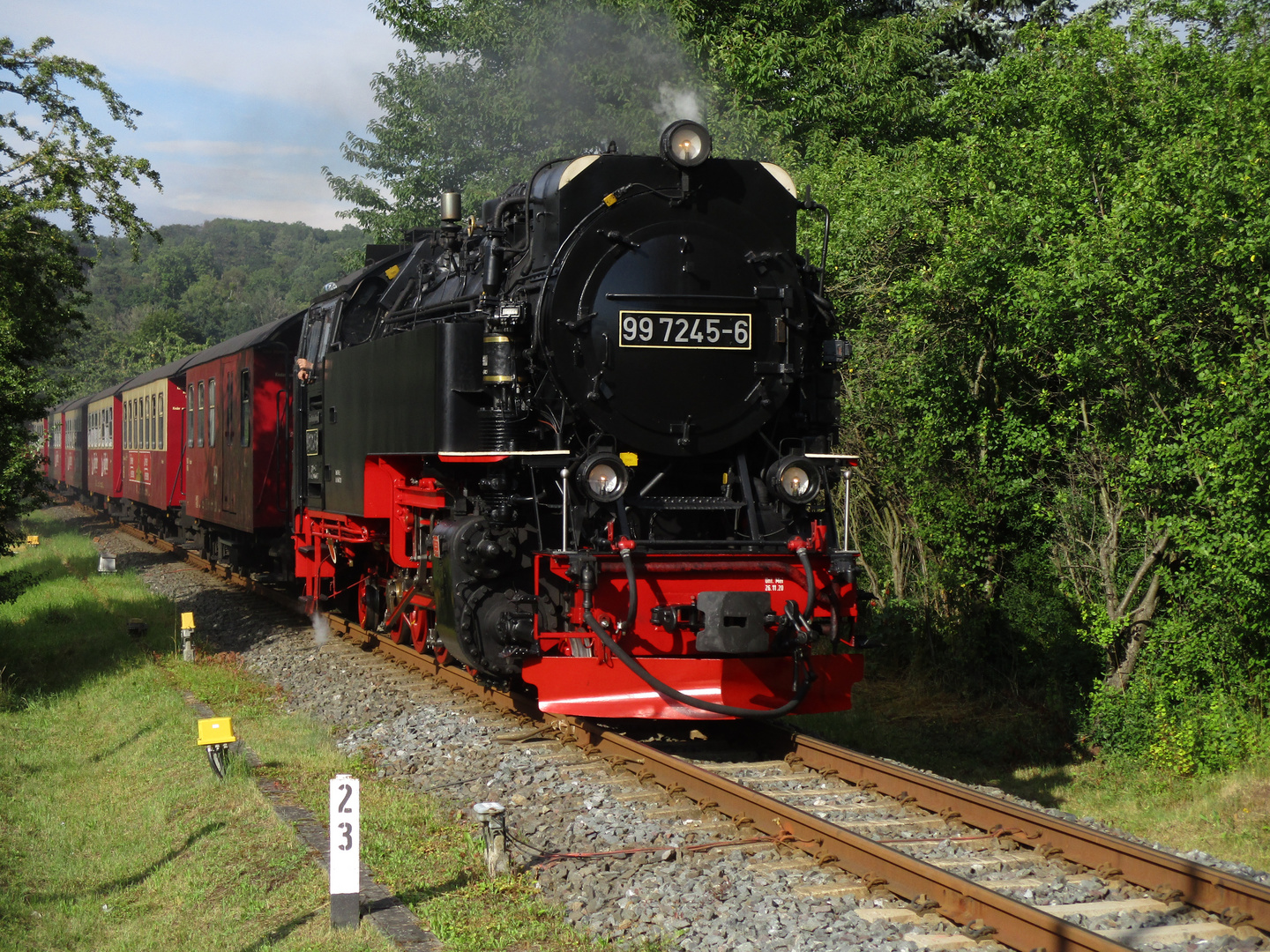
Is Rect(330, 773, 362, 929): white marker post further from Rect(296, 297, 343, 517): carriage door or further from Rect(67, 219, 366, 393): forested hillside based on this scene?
Rect(67, 219, 366, 393): forested hillside

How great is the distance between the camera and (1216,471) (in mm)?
8438

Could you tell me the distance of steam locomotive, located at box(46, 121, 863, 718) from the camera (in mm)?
7199

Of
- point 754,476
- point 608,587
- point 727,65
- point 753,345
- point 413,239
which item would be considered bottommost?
point 608,587

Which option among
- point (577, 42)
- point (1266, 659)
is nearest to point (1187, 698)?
point (1266, 659)

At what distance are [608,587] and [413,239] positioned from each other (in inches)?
249

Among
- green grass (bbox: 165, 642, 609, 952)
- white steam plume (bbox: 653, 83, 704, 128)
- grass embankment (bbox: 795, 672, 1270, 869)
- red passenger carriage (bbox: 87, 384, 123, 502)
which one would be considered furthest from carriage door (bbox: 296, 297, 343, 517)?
red passenger carriage (bbox: 87, 384, 123, 502)

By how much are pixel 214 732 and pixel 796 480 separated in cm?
408

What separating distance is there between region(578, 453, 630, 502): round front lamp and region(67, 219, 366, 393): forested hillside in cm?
848

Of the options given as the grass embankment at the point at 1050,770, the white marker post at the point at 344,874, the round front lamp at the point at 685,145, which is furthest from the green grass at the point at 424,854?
the round front lamp at the point at 685,145

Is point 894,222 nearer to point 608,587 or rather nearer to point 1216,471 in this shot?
point 1216,471

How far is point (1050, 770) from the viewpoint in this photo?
9930 mm

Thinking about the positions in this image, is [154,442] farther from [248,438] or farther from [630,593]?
[630,593]

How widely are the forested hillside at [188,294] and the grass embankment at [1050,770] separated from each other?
32.1 feet

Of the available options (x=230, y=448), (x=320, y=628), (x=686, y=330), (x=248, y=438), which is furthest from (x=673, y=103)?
(x=686, y=330)
